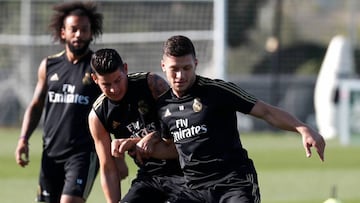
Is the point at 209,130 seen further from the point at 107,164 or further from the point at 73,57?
the point at 73,57

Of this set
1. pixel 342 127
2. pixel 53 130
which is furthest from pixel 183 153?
pixel 342 127

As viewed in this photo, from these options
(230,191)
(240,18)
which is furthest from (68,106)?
(240,18)

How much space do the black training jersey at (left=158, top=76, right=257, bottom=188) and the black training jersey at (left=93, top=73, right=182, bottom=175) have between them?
0.32 metres

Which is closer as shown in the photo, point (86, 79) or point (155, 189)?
point (155, 189)

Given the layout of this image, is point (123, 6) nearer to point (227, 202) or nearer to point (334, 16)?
point (334, 16)

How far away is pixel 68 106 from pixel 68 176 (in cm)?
66

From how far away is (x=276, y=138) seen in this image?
23891 millimetres

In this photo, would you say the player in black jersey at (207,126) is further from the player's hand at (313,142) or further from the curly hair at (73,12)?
the curly hair at (73,12)

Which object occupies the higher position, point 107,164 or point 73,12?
point 73,12

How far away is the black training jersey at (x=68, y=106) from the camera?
33.8 feet

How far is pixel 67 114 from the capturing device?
1035cm

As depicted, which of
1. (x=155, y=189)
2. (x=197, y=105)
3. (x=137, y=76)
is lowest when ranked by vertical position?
(x=155, y=189)

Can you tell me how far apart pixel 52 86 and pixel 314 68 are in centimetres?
1840

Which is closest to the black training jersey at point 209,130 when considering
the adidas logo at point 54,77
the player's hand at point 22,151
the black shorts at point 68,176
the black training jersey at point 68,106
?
the black shorts at point 68,176
